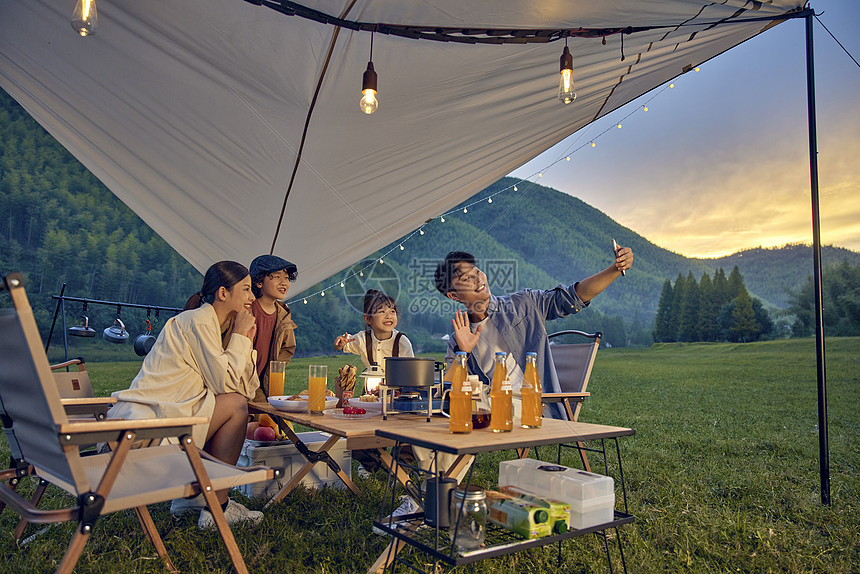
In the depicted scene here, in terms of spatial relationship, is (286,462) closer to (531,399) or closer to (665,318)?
(531,399)

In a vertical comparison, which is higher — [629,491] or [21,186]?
[21,186]

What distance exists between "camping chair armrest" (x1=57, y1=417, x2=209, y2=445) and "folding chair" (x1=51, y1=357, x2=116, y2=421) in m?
0.94

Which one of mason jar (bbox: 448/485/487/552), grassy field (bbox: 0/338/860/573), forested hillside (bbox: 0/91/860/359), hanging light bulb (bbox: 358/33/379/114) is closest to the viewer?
mason jar (bbox: 448/485/487/552)

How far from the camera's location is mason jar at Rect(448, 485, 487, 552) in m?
1.41

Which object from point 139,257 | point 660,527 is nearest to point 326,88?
point 660,527

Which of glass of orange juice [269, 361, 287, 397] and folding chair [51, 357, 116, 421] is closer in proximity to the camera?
folding chair [51, 357, 116, 421]

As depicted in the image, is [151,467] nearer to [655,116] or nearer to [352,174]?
[352,174]

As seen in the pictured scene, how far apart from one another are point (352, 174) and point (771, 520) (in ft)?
9.57

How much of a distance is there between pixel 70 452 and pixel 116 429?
0.11m

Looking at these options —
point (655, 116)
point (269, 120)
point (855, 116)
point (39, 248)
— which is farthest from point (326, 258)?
point (39, 248)

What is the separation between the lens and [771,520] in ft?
7.67

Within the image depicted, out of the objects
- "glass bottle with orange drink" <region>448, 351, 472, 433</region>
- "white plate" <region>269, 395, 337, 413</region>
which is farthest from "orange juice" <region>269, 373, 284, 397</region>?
"glass bottle with orange drink" <region>448, 351, 472, 433</region>

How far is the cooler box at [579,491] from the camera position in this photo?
1550 mm

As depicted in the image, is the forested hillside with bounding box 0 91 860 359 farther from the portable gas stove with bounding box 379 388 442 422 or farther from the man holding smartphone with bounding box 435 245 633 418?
the portable gas stove with bounding box 379 388 442 422
